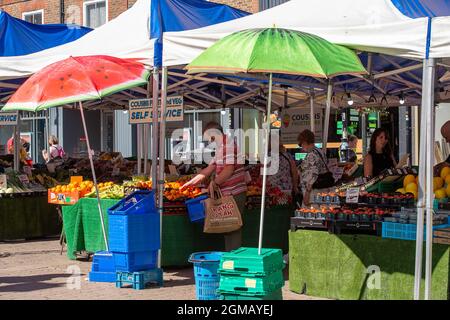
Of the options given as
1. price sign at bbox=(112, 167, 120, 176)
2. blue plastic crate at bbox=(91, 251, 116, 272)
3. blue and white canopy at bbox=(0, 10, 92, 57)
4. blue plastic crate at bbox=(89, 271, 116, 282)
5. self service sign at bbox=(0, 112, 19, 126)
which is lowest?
blue plastic crate at bbox=(89, 271, 116, 282)

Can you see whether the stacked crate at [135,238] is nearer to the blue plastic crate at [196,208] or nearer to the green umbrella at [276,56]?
the blue plastic crate at [196,208]

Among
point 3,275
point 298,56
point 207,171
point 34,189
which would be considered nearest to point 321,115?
point 34,189

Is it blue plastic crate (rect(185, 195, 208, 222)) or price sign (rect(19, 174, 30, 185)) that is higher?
price sign (rect(19, 174, 30, 185))

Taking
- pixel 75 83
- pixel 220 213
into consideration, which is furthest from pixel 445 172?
pixel 75 83

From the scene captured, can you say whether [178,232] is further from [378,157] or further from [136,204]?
[378,157]

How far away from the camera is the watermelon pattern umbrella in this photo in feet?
26.8

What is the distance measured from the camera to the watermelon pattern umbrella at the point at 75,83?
26.8 feet

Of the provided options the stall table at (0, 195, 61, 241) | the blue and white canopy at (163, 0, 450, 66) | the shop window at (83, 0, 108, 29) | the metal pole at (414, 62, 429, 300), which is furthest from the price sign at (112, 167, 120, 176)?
the shop window at (83, 0, 108, 29)

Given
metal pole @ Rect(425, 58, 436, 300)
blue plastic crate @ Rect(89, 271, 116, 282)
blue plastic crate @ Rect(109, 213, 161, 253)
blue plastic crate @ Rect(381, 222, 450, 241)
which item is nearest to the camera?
metal pole @ Rect(425, 58, 436, 300)

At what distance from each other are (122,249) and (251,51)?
9.38 feet

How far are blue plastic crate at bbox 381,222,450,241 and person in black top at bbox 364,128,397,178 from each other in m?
2.08

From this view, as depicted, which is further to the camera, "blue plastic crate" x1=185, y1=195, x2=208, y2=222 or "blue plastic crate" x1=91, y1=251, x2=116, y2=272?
"blue plastic crate" x1=185, y1=195, x2=208, y2=222

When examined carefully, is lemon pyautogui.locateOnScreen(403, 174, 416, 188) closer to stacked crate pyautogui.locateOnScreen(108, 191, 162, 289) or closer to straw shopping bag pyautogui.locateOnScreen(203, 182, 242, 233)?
straw shopping bag pyautogui.locateOnScreen(203, 182, 242, 233)

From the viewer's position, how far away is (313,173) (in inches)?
400
